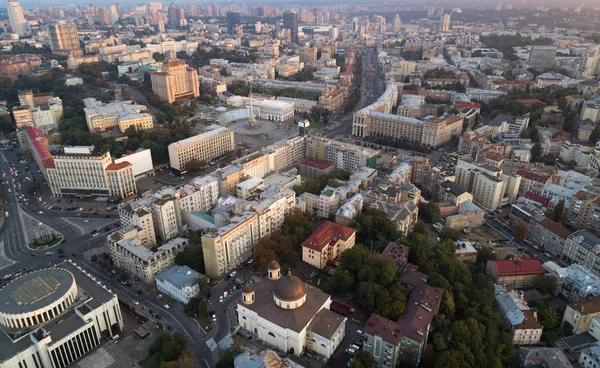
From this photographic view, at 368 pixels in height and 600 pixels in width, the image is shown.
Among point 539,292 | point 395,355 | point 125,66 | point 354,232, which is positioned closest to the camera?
point 395,355

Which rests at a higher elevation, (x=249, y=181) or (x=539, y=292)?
(x=249, y=181)

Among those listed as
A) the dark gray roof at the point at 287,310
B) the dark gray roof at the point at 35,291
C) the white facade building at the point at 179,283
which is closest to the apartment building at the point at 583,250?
the dark gray roof at the point at 287,310

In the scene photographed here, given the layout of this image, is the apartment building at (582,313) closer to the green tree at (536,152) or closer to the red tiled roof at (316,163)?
the red tiled roof at (316,163)

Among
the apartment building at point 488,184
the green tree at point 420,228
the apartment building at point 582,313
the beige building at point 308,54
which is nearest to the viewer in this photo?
the apartment building at point 582,313

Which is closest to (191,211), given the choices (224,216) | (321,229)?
(224,216)

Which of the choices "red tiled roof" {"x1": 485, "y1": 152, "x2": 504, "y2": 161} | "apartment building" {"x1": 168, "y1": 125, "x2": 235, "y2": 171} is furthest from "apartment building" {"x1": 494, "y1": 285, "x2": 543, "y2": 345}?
"apartment building" {"x1": 168, "y1": 125, "x2": 235, "y2": 171}

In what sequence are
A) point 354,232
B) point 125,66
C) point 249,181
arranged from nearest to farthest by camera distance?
1. point 354,232
2. point 249,181
3. point 125,66

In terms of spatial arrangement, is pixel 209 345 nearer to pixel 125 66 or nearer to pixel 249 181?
pixel 249 181
